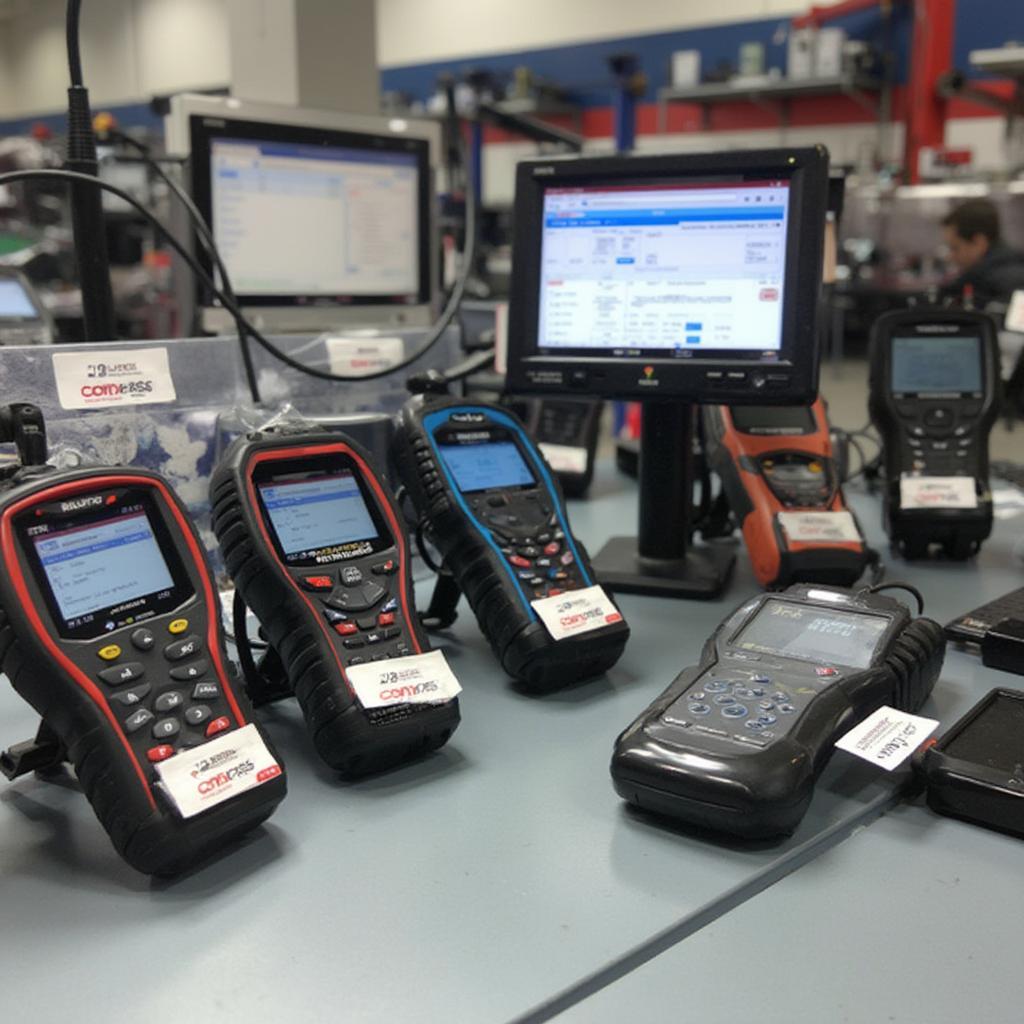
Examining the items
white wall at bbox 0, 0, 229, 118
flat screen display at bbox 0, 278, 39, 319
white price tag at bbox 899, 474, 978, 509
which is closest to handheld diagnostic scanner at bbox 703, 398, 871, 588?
white price tag at bbox 899, 474, 978, 509

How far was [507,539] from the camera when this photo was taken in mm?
919

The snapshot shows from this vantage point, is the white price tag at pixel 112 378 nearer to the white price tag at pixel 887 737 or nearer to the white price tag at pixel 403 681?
the white price tag at pixel 403 681

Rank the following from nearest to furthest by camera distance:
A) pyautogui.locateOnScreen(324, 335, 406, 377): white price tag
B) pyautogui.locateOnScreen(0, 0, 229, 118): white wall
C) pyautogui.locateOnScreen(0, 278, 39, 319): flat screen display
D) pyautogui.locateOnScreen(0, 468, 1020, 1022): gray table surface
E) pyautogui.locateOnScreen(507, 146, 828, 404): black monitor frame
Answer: pyautogui.locateOnScreen(0, 468, 1020, 1022): gray table surface → pyautogui.locateOnScreen(507, 146, 828, 404): black monitor frame → pyautogui.locateOnScreen(324, 335, 406, 377): white price tag → pyautogui.locateOnScreen(0, 278, 39, 319): flat screen display → pyautogui.locateOnScreen(0, 0, 229, 118): white wall

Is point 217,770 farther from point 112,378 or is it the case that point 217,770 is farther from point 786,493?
point 786,493

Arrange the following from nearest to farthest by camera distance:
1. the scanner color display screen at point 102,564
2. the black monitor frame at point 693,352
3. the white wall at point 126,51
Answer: the scanner color display screen at point 102,564 < the black monitor frame at point 693,352 < the white wall at point 126,51

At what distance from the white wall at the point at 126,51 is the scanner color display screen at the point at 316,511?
8.69m

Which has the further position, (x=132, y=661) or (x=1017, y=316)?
(x=1017, y=316)

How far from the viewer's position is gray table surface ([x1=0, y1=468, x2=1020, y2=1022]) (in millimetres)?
525

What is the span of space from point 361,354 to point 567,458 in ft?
1.51

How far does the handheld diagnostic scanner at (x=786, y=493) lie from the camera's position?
3.70ft

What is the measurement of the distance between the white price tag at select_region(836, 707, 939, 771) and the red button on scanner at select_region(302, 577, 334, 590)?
1.27 feet

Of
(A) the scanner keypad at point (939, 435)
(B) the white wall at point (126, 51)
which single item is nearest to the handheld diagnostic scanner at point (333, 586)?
(A) the scanner keypad at point (939, 435)

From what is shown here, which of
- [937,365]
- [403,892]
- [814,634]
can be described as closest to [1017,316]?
[937,365]

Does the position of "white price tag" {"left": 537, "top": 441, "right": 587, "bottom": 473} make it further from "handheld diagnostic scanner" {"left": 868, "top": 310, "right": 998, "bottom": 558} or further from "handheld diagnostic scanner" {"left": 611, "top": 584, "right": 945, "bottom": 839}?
"handheld diagnostic scanner" {"left": 611, "top": 584, "right": 945, "bottom": 839}
